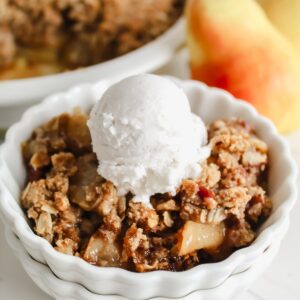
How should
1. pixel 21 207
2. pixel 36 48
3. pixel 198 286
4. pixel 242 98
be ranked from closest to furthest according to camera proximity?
pixel 198 286, pixel 21 207, pixel 242 98, pixel 36 48

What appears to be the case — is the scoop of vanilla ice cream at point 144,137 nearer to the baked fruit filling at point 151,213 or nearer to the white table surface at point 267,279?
the baked fruit filling at point 151,213

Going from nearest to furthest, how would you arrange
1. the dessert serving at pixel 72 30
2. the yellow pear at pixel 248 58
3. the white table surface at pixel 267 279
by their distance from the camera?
the white table surface at pixel 267 279
the yellow pear at pixel 248 58
the dessert serving at pixel 72 30

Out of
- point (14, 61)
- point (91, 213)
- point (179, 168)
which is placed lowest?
point (14, 61)

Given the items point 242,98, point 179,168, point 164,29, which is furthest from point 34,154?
point 164,29

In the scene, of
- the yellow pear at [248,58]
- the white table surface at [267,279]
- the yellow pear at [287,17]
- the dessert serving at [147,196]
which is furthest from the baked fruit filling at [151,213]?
the yellow pear at [287,17]

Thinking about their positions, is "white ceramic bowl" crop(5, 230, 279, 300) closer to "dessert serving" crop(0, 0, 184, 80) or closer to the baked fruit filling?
the baked fruit filling

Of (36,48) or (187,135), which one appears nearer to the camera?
(187,135)

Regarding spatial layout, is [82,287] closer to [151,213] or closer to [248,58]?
[151,213]

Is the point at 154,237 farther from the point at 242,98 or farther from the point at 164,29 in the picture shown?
the point at 164,29
